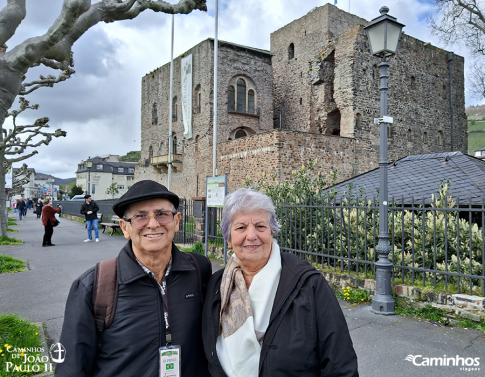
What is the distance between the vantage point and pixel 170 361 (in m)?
1.99

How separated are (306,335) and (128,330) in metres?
0.92

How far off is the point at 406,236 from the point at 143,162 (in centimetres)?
3106

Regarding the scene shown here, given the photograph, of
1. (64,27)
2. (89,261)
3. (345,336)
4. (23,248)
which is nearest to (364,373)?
(345,336)

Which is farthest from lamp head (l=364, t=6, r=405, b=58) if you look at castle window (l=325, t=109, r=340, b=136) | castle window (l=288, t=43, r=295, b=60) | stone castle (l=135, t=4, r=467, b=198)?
castle window (l=288, t=43, r=295, b=60)

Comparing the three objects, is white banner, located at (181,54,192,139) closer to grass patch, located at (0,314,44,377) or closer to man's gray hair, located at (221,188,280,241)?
grass patch, located at (0,314,44,377)

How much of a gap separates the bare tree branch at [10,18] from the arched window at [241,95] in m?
22.4

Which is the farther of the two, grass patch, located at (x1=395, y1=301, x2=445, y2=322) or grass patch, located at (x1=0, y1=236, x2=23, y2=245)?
grass patch, located at (x1=0, y1=236, x2=23, y2=245)

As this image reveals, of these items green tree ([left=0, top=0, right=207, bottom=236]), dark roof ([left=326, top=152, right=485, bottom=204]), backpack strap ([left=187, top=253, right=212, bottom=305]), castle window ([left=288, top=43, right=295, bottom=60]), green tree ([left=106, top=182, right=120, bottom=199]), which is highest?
castle window ([left=288, top=43, right=295, bottom=60])

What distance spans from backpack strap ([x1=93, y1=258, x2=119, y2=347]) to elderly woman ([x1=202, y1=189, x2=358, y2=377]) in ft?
1.68

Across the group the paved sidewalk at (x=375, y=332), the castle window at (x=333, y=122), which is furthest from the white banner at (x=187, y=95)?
the paved sidewalk at (x=375, y=332)

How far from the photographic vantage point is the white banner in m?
26.9

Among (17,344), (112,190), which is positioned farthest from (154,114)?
(112,190)

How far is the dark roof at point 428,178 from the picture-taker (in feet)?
25.0

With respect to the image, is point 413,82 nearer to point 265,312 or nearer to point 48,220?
point 48,220
